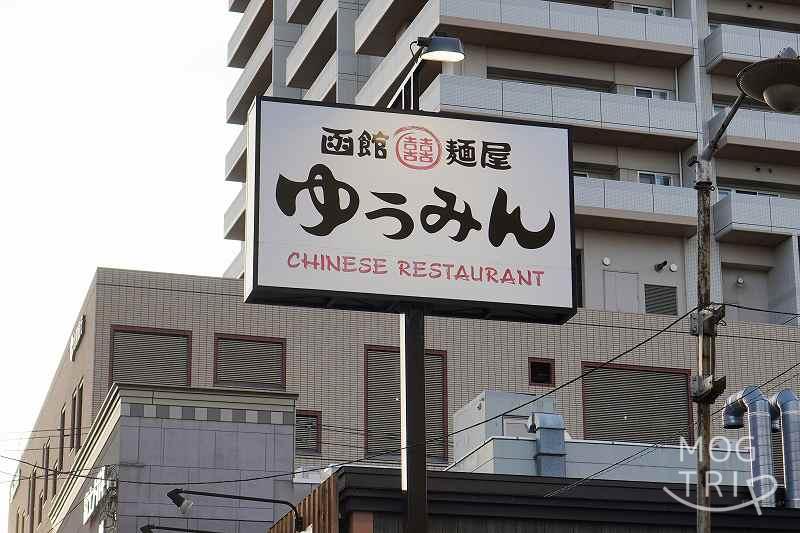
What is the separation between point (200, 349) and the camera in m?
51.8

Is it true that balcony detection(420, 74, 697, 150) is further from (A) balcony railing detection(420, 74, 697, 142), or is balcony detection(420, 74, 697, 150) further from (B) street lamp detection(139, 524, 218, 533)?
(B) street lamp detection(139, 524, 218, 533)

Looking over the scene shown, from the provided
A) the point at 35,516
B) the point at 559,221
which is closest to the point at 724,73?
the point at 35,516

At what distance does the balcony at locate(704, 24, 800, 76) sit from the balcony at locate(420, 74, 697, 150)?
251cm

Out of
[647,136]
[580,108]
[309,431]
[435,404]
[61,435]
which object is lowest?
[309,431]

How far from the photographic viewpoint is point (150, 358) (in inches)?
2024

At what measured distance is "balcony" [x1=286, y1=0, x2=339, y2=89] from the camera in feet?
235

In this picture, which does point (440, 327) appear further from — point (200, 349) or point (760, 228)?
point (760, 228)

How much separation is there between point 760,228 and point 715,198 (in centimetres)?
269

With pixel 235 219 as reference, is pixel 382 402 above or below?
below

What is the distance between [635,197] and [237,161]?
24207mm

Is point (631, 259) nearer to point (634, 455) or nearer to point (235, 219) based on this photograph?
point (235, 219)

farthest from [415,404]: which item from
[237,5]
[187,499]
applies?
[237,5]

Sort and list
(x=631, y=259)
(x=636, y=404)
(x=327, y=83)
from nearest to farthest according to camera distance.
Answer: (x=636, y=404) → (x=631, y=259) → (x=327, y=83)

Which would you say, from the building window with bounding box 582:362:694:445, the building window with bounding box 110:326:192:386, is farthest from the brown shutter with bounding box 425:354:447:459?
the building window with bounding box 110:326:192:386
